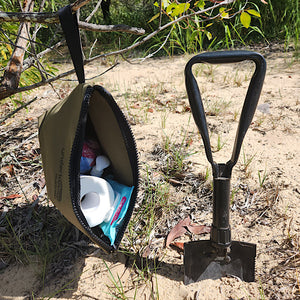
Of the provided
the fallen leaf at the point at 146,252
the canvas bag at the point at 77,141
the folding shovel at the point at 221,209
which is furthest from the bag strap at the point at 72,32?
the fallen leaf at the point at 146,252

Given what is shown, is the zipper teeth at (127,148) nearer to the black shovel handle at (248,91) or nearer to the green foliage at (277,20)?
the black shovel handle at (248,91)

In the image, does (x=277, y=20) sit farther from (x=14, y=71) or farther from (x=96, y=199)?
(x=96, y=199)

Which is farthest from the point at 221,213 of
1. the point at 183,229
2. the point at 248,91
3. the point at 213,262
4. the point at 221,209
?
the point at 248,91

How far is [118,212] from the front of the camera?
128 centimetres

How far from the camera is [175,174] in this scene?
69.0 inches

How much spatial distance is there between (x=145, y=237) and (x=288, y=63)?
294 cm

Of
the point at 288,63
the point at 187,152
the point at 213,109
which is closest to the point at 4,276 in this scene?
the point at 187,152

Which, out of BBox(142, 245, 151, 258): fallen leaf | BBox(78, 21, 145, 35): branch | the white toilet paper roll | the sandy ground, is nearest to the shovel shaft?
the sandy ground

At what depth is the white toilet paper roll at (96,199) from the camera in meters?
1.21

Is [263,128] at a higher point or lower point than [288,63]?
lower

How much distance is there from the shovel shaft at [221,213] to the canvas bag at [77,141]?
1.18 feet

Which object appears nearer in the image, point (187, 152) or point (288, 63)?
point (187, 152)

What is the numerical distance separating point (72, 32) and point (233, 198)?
1127 mm

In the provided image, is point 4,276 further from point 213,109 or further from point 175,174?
point 213,109
